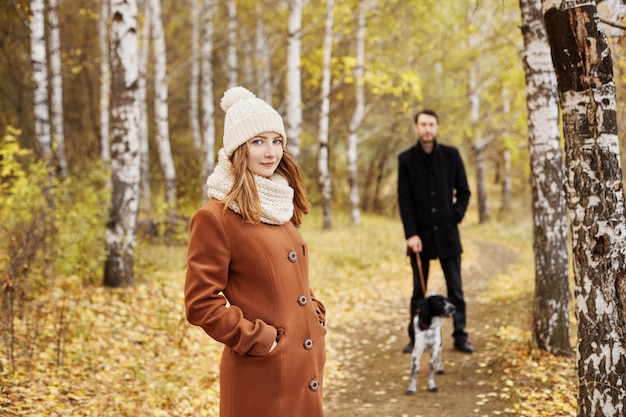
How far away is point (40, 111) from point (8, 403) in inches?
325

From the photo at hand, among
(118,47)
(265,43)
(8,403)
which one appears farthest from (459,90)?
(8,403)

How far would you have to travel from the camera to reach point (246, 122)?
2613 millimetres

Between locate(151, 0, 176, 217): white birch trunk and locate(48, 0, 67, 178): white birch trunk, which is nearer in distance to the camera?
locate(48, 0, 67, 178): white birch trunk

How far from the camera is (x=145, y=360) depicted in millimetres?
5789

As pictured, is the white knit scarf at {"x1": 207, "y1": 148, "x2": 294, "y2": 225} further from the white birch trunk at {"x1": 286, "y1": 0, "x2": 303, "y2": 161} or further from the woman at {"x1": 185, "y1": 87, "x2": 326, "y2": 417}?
the white birch trunk at {"x1": 286, "y1": 0, "x2": 303, "y2": 161}

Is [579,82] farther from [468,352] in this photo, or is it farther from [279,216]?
[468,352]

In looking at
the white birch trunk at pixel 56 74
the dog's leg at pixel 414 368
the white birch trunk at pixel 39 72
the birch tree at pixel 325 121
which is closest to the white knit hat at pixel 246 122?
the dog's leg at pixel 414 368

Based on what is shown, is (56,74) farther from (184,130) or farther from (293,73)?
(184,130)

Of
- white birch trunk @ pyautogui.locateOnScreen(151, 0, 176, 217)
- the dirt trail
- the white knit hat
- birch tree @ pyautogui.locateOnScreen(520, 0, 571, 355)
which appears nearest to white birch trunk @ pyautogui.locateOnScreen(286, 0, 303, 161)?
white birch trunk @ pyautogui.locateOnScreen(151, 0, 176, 217)

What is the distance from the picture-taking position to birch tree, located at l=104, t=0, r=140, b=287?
754 cm

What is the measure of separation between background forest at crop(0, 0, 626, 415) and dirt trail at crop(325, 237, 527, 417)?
544 mm

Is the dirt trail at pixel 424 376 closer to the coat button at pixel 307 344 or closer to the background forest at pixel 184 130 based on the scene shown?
the background forest at pixel 184 130

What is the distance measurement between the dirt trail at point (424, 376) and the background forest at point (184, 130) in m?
0.54

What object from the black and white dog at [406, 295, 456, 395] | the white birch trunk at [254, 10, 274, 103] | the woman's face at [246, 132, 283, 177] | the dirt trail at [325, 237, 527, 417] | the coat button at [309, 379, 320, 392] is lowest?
the dirt trail at [325, 237, 527, 417]
